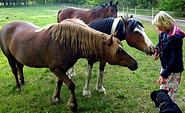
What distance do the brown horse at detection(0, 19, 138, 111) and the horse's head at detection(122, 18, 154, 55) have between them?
2.12ft

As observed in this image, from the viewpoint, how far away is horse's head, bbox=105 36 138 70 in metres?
2.93

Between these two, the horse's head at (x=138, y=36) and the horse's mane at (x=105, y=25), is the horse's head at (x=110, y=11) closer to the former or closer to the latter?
the horse's mane at (x=105, y=25)

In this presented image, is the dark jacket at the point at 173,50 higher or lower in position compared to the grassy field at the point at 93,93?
higher

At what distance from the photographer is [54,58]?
322cm

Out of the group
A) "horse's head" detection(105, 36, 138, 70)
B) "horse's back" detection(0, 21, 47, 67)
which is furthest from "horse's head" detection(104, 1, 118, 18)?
"horse's head" detection(105, 36, 138, 70)

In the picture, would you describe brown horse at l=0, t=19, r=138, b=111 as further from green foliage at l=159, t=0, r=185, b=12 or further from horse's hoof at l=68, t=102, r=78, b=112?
green foliage at l=159, t=0, r=185, b=12

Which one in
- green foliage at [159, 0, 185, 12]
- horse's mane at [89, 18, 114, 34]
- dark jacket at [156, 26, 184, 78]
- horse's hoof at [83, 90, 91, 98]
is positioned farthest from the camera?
green foliage at [159, 0, 185, 12]

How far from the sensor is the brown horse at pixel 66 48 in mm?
3021

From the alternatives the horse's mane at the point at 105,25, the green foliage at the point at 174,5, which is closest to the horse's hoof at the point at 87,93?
the horse's mane at the point at 105,25

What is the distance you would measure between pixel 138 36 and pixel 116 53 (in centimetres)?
95

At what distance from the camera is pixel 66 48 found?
316 cm

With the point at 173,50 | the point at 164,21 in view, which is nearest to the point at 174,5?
the point at 164,21

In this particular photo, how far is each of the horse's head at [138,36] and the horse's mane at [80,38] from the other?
889mm

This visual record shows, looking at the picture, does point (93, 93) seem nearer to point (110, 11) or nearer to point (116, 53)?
point (116, 53)
